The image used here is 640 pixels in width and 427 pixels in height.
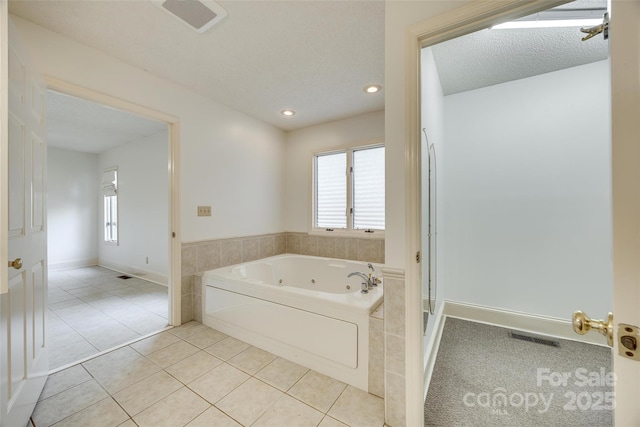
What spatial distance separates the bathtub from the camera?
162 centimetres

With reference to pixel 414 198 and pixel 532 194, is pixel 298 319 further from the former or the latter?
pixel 532 194

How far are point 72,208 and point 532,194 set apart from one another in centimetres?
745

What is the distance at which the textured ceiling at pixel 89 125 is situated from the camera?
2.97 metres

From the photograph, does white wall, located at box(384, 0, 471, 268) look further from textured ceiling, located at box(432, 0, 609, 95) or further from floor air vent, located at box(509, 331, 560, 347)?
floor air vent, located at box(509, 331, 560, 347)

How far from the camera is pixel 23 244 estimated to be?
125cm

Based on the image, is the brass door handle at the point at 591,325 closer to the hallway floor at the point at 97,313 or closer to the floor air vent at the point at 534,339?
the floor air vent at the point at 534,339

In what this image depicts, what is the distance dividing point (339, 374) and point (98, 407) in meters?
1.43

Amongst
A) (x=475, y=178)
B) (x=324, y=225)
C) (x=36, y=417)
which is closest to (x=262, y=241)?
(x=324, y=225)

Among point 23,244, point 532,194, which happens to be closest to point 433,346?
point 532,194

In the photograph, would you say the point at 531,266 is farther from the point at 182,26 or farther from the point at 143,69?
the point at 143,69

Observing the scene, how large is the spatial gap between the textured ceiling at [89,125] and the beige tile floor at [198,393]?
2.45m

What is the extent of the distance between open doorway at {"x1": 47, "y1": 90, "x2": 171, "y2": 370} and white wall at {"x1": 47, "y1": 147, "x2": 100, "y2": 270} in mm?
14

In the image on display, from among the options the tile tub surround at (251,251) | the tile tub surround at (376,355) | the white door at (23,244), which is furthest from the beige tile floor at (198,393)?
the tile tub surround at (251,251)

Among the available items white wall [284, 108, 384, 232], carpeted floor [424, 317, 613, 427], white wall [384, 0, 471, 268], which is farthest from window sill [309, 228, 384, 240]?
white wall [384, 0, 471, 268]
